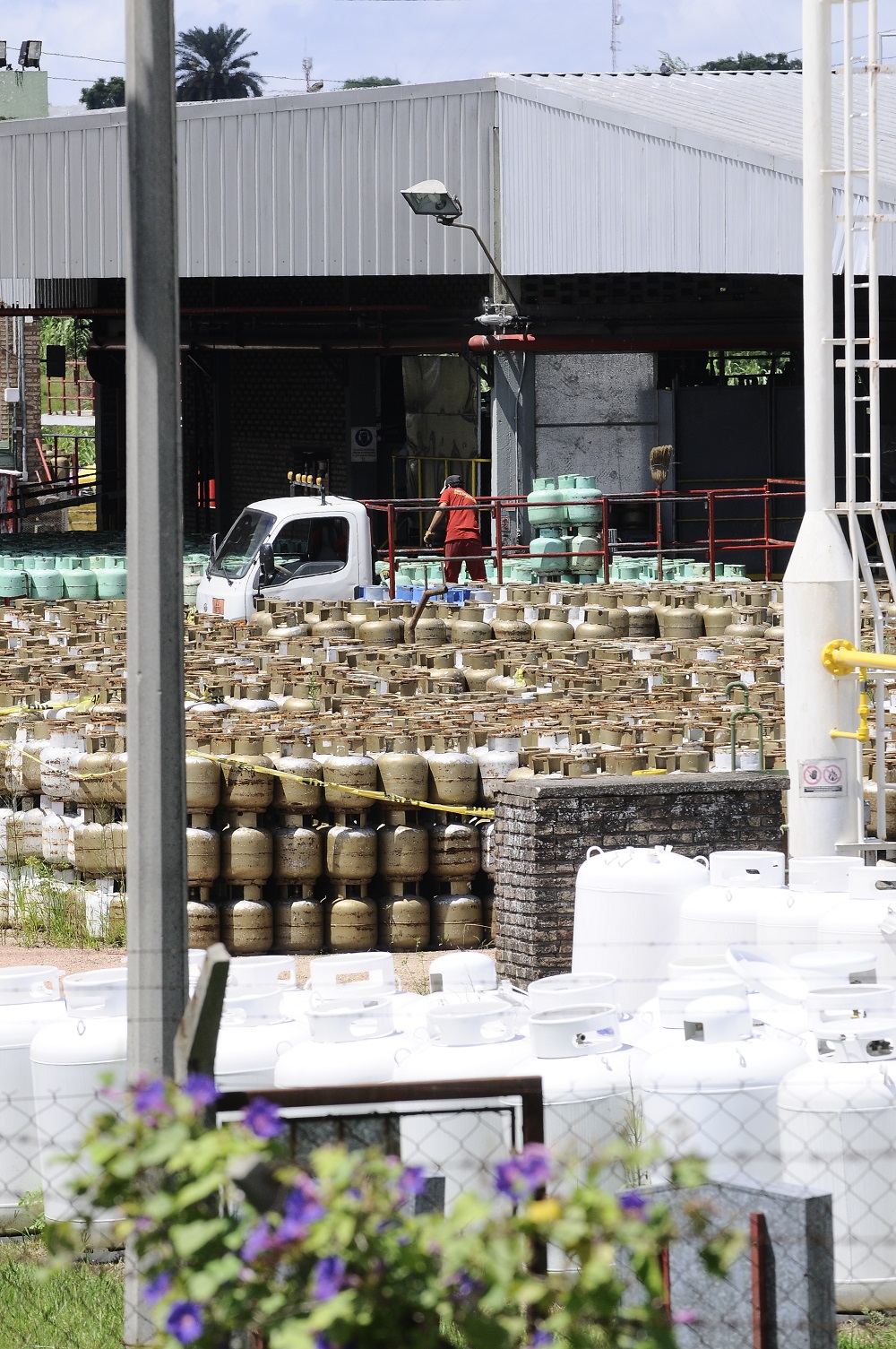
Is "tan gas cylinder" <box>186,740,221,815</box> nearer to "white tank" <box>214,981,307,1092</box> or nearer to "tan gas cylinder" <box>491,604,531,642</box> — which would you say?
"white tank" <box>214,981,307,1092</box>

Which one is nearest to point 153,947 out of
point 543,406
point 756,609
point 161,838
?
point 161,838

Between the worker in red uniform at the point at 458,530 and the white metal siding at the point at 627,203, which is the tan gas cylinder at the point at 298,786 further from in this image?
the white metal siding at the point at 627,203

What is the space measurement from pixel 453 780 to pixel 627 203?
54.1ft

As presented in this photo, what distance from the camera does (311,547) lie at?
21.5 meters

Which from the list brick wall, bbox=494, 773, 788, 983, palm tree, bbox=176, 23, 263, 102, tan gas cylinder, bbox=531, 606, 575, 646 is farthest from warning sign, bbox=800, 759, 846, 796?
palm tree, bbox=176, 23, 263, 102

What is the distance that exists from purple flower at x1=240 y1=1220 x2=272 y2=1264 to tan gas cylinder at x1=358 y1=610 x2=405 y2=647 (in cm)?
1436

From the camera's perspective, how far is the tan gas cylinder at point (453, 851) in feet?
35.5

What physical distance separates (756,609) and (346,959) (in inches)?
427

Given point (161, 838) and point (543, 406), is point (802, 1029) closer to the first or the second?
point (161, 838)

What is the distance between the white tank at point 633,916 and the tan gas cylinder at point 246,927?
270 centimetres

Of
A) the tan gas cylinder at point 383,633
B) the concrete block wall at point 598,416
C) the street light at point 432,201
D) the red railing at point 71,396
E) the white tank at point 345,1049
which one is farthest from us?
the red railing at point 71,396

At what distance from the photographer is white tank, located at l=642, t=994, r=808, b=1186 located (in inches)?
226

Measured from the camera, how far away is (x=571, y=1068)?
593 cm

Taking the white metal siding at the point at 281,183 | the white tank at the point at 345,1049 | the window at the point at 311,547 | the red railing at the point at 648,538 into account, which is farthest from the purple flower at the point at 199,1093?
the white metal siding at the point at 281,183
